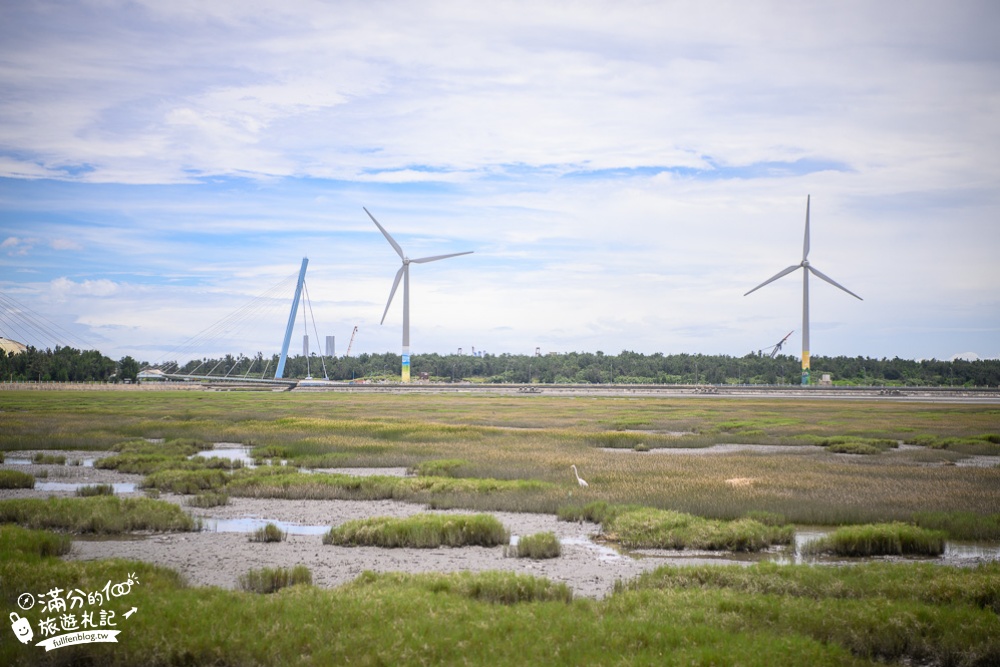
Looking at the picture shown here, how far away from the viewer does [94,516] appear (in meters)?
21.2

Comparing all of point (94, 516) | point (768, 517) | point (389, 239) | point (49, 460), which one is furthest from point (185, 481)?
point (389, 239)

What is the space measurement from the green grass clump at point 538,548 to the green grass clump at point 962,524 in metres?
10.7

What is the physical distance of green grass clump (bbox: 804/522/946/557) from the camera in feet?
64.4

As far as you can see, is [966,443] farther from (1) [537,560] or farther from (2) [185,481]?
(2) [185,481]

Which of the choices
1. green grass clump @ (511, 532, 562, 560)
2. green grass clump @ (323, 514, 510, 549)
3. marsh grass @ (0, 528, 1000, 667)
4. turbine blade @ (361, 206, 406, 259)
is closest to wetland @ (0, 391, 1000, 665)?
marsh grass @ (0, 528, 1000, 667)

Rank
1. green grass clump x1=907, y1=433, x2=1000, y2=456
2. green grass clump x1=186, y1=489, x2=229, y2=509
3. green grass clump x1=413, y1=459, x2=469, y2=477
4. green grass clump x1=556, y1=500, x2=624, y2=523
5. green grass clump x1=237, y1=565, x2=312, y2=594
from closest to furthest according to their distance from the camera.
→ green grass clump x1=237, y1=565, x2=312, y2=594 < green grass clump x1=556, y1=500, x2=624, y2=523 < green grass clump x1=186, y1=489, x2=229, y2=509 < green grass clump x1=413, y1=459, x2=469, y2=477 < green grass clump x1=907, y1=433, x2=1000, y2=456

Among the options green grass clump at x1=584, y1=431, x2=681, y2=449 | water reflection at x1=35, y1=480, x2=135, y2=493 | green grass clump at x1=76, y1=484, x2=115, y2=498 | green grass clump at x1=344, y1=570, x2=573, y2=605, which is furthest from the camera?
green grass clump at x1=584, y1=431, x2=681, y2=449

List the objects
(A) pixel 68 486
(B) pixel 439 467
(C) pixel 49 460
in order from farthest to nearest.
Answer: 1. (C) pixel 49 460
2. (B) pixel 439 467
3. (A) pixel 68 486

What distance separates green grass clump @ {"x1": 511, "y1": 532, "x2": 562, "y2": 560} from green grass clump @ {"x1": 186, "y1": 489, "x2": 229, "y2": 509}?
456 inches

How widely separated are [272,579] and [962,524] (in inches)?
732

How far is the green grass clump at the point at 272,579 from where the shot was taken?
50.7 ft

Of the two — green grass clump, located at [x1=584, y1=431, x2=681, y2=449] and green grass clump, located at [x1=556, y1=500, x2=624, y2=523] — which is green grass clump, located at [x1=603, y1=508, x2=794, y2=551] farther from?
green grass clump, located at [x1=584, y1=431, x2=681, y2=449]

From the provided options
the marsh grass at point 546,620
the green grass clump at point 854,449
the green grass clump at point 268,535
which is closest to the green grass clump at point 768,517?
the marsh grass at point 546,620

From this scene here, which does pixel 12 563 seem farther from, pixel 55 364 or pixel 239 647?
pixel 55 364
